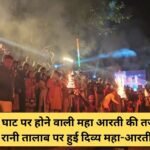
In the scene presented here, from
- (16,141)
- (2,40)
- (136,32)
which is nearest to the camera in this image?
(16,141)

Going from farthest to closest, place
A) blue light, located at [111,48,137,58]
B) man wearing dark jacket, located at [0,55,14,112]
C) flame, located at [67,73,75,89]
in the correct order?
blue light, located at [111,48,137,58] → flame, located at [67,73,75,89] → man wearing dark jacket, located at [0,55,14,112]

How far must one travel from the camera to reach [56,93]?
9.59 feet

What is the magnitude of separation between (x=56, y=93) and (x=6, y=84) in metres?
0.39

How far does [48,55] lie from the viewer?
290cm

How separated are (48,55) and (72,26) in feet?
1.09

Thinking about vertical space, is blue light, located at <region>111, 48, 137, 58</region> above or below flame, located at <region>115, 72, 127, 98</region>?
above

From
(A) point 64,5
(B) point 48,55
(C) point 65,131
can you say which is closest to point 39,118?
(C) point 65,131

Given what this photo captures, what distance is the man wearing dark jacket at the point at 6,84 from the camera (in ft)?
8.86

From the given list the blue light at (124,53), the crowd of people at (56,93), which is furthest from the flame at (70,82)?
the blue light at (124,53)

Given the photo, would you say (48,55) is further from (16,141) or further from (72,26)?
(16,141)

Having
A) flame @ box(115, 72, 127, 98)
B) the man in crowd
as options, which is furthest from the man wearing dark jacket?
flame @ box(115, 72, 127, 98)

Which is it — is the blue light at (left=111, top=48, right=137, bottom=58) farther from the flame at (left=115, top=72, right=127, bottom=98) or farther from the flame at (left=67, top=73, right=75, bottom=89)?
the flame at (left=67, top=73, right=75, bottom=89)

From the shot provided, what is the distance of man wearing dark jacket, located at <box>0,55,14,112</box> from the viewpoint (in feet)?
8.86

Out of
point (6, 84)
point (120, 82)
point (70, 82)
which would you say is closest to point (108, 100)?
point (120, 82)
